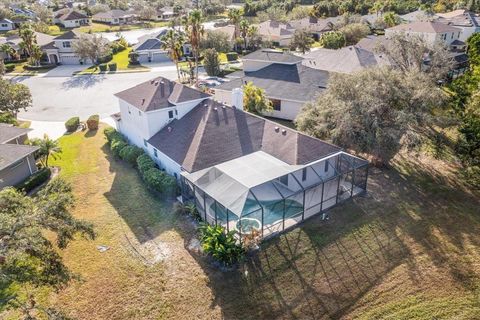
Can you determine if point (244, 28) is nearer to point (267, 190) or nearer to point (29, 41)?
point (29, 41)

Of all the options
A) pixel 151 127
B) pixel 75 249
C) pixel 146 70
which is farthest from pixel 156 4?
pixel 75 249

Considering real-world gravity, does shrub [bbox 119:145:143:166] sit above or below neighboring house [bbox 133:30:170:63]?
below

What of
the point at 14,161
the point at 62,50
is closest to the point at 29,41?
the point at 62,50

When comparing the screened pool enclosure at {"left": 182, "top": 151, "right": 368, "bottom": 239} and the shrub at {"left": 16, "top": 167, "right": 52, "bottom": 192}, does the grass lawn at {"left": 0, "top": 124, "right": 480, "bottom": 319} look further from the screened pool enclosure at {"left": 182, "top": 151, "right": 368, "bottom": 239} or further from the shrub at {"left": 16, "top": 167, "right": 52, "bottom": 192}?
Result: the shrub at {"left": 16, "top": 167, "right": 52, "bottom": 192}

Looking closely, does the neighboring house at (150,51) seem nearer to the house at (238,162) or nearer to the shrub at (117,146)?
the house at (238,162)

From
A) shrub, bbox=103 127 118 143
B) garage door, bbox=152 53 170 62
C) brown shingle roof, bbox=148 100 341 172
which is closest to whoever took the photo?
brown shingle roof, bbox=148 100 341 172

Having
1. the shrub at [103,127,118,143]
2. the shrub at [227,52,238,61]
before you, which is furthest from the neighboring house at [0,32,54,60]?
the shrub at [103,127,118,143]
